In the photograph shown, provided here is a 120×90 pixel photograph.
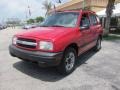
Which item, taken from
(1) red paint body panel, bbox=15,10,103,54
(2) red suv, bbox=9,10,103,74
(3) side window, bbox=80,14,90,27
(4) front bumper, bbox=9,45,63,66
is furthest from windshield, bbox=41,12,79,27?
(4) front bumper, bbox=9,45,63,66

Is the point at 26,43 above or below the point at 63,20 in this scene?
below

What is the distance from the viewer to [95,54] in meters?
8.46

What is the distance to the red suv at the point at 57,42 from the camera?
16.0ft

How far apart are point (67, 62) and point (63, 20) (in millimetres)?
1629

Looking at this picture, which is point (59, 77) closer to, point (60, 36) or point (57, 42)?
point (57, 42)

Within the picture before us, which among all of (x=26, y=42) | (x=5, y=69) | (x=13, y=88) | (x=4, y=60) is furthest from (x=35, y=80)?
(x=4, y=60)

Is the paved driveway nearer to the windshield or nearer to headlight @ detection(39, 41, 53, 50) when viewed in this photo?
headlight @ detection(39, 41, 53, 50)

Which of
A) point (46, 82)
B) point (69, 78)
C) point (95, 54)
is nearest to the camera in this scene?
point (46, 82)

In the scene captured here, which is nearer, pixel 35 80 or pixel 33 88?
pixel 33 88

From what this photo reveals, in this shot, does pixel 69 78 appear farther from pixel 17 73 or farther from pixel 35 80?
pixel 17 73

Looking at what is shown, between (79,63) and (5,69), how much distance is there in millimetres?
2721

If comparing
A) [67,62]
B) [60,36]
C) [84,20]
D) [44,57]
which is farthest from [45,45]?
[84,20]

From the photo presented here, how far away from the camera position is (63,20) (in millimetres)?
6367

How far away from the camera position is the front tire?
17.3 feet
